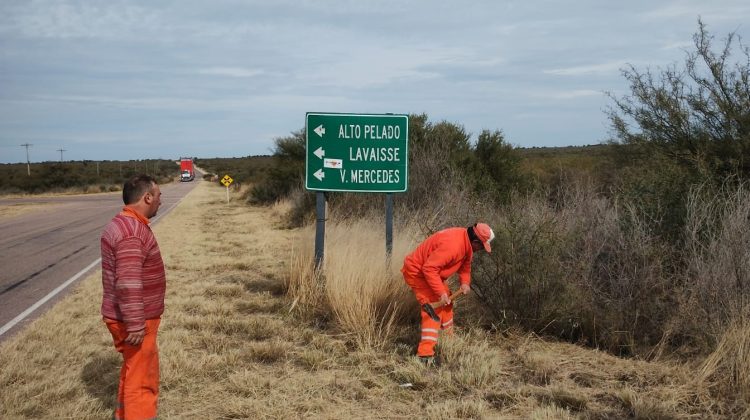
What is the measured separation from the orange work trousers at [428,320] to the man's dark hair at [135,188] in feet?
8.20

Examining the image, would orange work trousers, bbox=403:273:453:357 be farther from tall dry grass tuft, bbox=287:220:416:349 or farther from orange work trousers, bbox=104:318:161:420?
orange work trousers, bbox=104:318:161:420

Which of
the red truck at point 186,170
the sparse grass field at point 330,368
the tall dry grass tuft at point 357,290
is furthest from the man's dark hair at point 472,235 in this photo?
the red truck at point 186,170

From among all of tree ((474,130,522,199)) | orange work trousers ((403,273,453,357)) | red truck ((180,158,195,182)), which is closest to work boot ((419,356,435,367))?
orange work trousers ((403,273,453,357))

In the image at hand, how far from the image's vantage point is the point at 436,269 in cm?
488

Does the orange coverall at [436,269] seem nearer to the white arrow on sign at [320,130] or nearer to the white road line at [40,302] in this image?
the white arrow on sign at [320,130]

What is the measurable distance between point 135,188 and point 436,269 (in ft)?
8.23

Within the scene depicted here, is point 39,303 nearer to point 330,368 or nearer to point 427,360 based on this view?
point 330,368

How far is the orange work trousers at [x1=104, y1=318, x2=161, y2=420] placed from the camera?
3.49 m

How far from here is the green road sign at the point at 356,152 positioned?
7.10 m

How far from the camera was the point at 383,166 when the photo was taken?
7.19 meters

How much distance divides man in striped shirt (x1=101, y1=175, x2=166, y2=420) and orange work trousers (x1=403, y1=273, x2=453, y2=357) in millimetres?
2217

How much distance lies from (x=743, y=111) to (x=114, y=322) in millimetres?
8498

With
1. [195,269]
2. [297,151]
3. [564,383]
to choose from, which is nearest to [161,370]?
[564,383]

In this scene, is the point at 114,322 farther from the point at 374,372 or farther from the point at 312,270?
the point at 312,270
